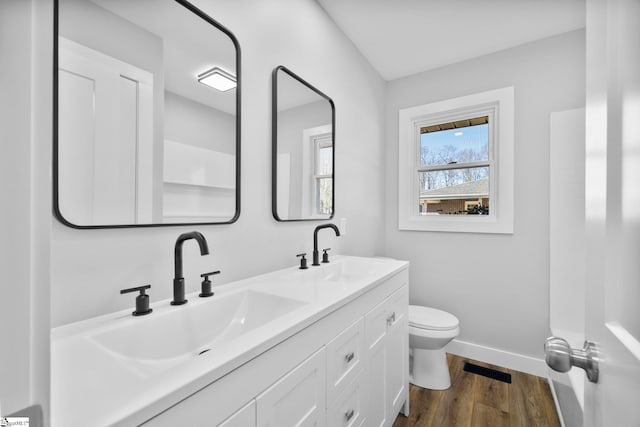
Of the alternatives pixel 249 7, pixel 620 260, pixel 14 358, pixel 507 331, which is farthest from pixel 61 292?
pixel 507 331

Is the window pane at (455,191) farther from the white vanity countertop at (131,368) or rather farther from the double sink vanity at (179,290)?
the white vanity countertop at (131,368)

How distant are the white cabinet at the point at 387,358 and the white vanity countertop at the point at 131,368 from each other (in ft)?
1.19

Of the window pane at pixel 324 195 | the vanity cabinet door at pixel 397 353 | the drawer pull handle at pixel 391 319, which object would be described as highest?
the window pane at pixel 324 195

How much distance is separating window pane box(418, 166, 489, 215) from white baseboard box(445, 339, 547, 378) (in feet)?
3.65

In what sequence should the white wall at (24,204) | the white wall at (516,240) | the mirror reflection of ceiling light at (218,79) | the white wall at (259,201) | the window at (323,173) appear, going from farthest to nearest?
the white wall at (516,240) → the window at (323,173) → the mirror reflection of ceiling light at (218,79) → the white wall at (259,201) → the white wall at (24,204)

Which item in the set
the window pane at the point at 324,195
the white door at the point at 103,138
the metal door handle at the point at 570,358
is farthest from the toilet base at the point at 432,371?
the white door at the point at 103,138

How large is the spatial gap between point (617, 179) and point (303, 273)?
1.15 metres

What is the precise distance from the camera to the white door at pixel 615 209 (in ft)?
1.23

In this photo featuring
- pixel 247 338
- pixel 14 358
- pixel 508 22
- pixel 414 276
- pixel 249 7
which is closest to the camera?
pixel 14 358

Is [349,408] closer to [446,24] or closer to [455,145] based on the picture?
[455,145]

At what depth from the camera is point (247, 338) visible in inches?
25.7

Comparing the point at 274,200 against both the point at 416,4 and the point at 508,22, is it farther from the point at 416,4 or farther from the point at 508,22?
the point at 508,22

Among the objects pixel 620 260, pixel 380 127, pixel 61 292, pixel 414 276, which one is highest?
pixel 380 127

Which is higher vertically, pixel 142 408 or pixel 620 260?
pixel 620 260
